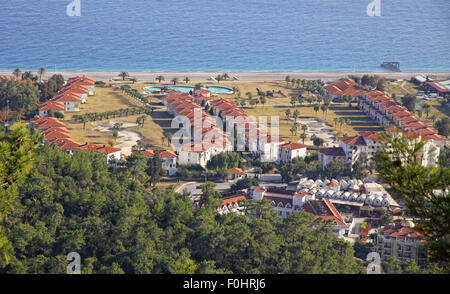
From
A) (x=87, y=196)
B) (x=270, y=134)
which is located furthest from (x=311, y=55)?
(x=87, y=196)

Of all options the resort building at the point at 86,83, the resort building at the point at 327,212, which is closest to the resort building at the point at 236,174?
the resort building at the point at 327,212

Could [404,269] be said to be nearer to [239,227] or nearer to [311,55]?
[239,227]

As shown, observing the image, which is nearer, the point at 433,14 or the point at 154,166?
the point at 154,166

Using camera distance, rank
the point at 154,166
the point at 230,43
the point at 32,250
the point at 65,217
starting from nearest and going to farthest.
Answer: the point at 32,250, the point at 65,217, the point at 154,166, the point at 230,43

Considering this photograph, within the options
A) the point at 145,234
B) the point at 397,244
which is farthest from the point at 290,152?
the point at 145,234

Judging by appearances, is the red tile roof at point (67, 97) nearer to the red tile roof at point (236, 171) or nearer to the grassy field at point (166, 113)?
the grassy field at point (166, 113)
